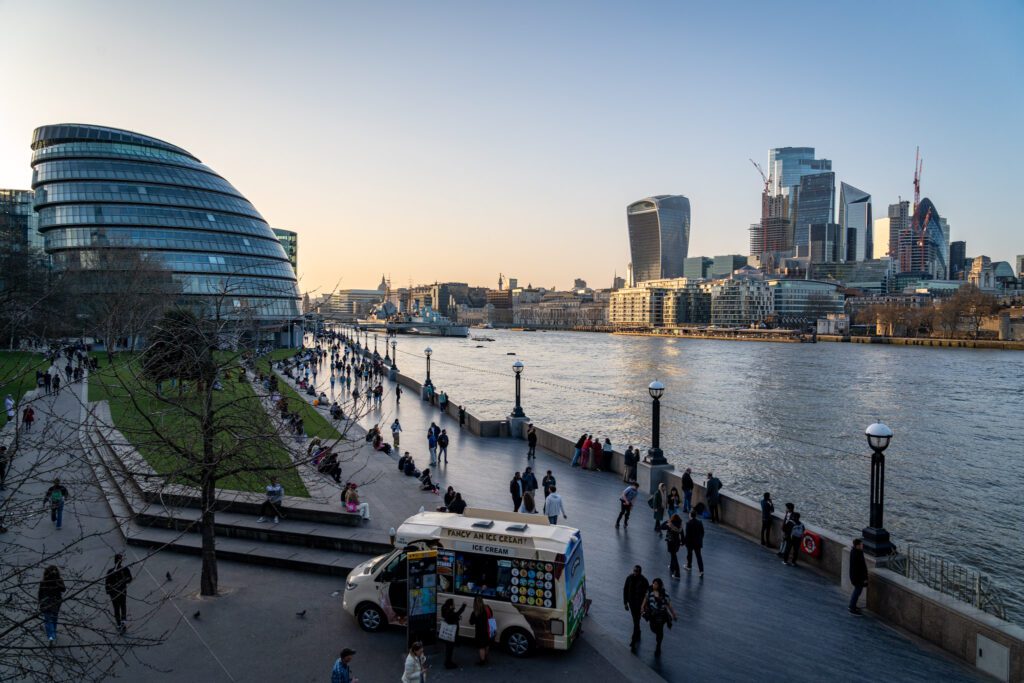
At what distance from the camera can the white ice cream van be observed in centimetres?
927

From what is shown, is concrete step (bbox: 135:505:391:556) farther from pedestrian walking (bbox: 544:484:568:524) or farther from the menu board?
the menu board

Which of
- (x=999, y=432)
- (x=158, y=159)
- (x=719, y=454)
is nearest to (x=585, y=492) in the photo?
(x=719, y=454)

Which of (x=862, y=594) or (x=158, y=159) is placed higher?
(x=158, y=159)

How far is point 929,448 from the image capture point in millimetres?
33688

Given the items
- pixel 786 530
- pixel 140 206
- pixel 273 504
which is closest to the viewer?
pixel 786 530

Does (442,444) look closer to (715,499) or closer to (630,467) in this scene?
(630,467)

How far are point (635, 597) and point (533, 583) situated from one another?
1.75 m

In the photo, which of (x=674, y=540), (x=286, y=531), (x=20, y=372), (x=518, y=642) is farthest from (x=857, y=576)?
(x=20, y=372)

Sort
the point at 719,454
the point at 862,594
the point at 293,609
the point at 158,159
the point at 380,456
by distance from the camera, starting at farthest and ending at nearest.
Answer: the point at 158,159 → the point at 719,454 → the point at 380,456 → the point at 862,594 → the point at 293,609

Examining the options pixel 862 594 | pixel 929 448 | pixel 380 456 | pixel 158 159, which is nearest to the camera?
pixel 862 594

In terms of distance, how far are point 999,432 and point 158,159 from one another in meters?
81.1

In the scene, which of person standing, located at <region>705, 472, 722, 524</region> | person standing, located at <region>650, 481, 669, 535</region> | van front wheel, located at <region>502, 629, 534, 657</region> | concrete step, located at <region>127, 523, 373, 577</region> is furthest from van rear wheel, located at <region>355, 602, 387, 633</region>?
person standing, located at <region>705, 472, 722, 524</region>

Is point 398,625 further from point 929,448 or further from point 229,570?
point 929,448

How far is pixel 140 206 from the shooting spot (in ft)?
236
